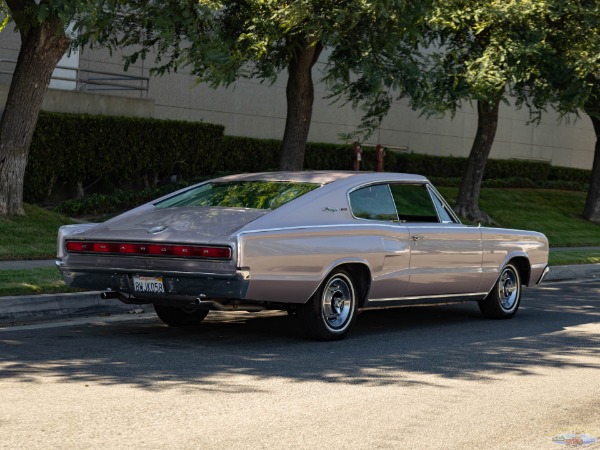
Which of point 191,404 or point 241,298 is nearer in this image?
point 191,404

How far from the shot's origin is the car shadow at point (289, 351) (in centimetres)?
833

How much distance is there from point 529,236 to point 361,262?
3.41 meters

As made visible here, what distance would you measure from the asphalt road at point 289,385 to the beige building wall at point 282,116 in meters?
12.6

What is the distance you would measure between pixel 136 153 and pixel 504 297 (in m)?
13.5

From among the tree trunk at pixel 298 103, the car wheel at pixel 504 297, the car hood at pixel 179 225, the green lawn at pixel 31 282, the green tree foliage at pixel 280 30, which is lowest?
the green lawn at pixel 31 282

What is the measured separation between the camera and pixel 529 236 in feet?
42.4

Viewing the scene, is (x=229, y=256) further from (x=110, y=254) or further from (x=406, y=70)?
(x=406, y=70)

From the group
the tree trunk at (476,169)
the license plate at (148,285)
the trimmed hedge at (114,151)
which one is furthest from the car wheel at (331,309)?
Result: the tree trunk at (476,169)

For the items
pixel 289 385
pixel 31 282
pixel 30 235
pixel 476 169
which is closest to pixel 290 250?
pixel 289 385

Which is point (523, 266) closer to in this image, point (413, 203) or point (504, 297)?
point (504, 297)

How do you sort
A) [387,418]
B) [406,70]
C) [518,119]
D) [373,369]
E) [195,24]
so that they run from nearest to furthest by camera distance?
[387,418] < [373,369] < [195,24] < [406,70] < [518,119]

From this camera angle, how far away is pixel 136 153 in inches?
969

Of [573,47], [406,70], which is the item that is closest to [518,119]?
[573,47]

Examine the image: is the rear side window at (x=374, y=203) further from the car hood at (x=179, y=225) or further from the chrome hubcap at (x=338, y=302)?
the car hood at (x=179, y=225)
